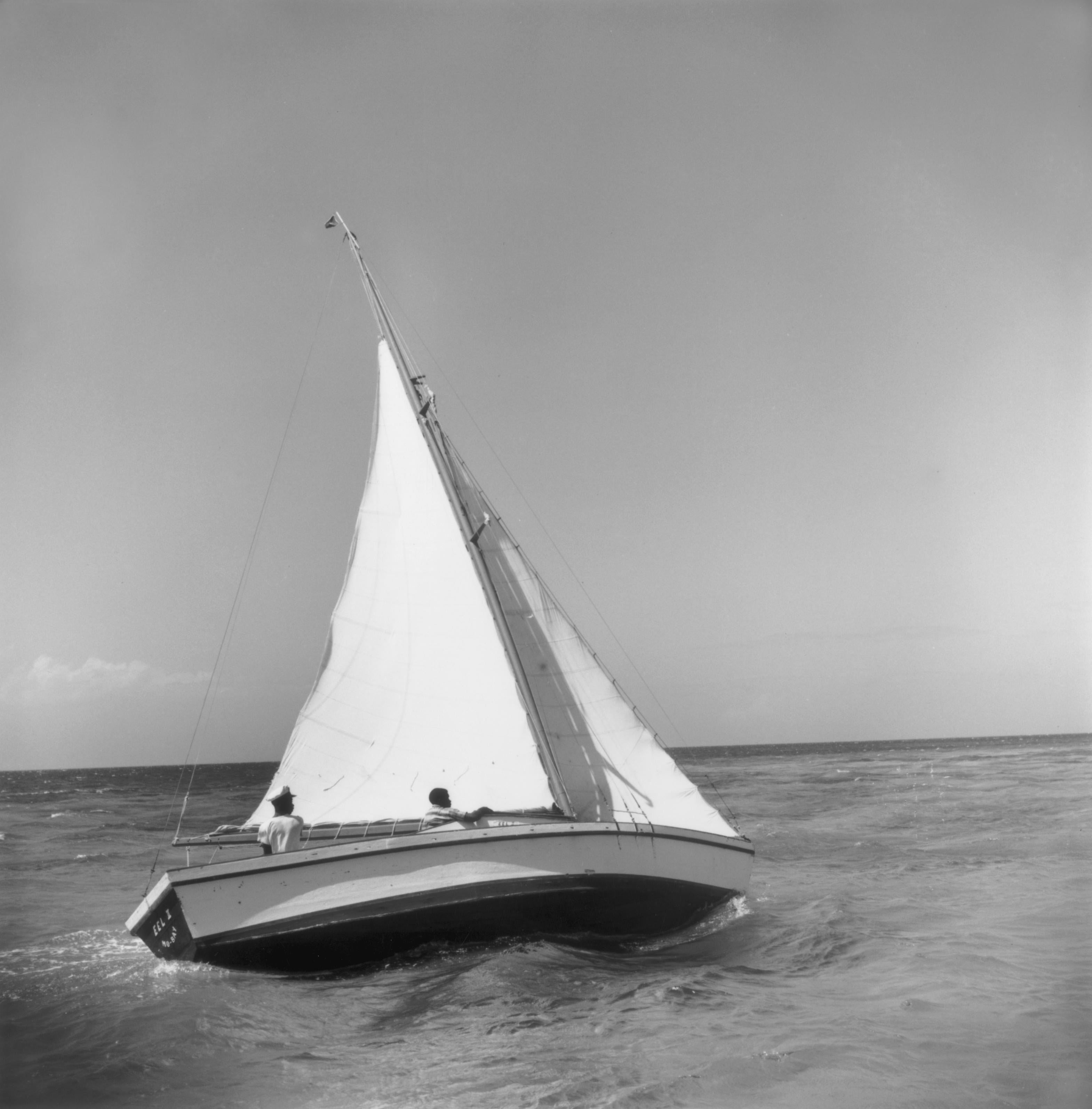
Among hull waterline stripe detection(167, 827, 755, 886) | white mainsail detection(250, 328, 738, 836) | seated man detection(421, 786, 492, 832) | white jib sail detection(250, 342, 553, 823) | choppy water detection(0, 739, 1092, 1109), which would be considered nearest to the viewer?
choppy water detection(0, 739, 1092, 1109)

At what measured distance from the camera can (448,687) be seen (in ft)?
41.8

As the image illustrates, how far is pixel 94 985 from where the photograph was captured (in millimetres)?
10711

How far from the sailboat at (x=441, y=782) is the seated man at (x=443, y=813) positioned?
7cm

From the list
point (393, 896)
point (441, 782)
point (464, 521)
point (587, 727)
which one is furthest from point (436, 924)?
point (464, 521)

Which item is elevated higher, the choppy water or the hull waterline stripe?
the hull waterline stripe

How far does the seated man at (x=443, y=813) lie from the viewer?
1118 cm

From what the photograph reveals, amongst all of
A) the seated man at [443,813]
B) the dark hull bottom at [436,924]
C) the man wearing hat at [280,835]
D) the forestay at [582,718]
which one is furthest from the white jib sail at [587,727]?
the man wearing hat at [280,835]

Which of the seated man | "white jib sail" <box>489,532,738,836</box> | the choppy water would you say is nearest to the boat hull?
the choppy water

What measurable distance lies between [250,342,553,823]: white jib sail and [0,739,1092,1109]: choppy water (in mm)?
2413

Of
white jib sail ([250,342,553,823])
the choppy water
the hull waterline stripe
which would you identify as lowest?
the choppy water

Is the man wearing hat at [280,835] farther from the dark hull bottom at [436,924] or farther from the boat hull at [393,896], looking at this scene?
the dark hull bottom at [436,924]

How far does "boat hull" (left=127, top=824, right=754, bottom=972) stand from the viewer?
9875 millimetres

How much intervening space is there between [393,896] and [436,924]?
0.61 meters

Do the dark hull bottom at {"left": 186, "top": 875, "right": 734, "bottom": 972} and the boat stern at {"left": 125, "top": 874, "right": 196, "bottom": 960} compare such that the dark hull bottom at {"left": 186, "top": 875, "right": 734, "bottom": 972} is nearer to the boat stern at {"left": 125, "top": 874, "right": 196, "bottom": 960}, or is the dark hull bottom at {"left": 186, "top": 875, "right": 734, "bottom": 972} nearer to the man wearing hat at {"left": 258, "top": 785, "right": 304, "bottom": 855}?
the boat stern at {"left": 125, "top": 874, "right": 196, "bottom": 960}
